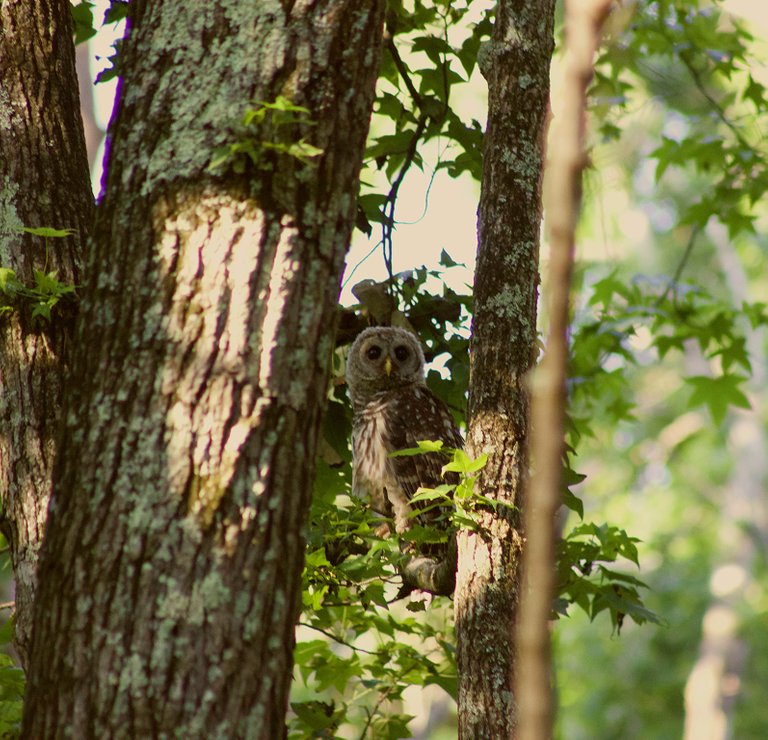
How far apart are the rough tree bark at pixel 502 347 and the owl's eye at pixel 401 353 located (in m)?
2.54

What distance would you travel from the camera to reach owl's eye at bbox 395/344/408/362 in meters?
5.77

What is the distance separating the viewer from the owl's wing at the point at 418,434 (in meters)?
5.06

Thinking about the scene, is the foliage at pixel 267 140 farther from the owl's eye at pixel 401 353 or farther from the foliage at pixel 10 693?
the owl's eye at pixel 401 353

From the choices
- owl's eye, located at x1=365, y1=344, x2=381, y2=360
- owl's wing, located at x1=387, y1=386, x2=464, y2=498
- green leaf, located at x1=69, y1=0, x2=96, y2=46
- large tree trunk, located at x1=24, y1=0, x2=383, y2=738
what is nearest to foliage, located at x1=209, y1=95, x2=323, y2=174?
large tree trunk, located at x1=24, y1=0, x2=383, y2=738

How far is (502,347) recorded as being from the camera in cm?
307

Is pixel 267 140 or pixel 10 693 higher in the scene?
pixel 267 140

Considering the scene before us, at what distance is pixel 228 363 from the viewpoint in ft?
5.73

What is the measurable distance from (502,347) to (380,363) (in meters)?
2.72

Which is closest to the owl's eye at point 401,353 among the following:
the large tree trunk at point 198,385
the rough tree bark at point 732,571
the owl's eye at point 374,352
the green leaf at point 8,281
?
the owl's eye at point 374,352

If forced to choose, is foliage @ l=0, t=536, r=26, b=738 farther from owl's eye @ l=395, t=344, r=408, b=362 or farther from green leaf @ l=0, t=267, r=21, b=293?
owl's eye @ l=395, t=344, r=408, b=362

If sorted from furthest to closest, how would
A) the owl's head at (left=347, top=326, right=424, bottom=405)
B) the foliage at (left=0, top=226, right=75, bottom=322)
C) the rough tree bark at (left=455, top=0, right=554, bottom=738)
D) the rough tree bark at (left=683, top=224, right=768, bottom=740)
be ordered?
the rough tree bark at (left=683, top=224, right=768, bottom=740) < the owl's head at (left=347, top=326, right=424, bottom=405) < the rough tree bark at (left=455, top=0, right=554, bottom=738) < the foliage at (left=0, top=226, right=75, bottom=322)

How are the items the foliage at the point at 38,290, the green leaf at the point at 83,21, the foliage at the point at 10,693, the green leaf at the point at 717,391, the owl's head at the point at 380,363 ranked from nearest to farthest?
the foliage at the point at 10,693 < the foliage at the point at 38,290 < the green leaf at the point at 83,21 < the owl's head at the point at 380,363 < the green leaf at the point at 717,391

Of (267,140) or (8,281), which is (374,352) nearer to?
(8,281)


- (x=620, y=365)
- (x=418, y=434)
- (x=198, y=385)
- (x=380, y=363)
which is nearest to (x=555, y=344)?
(x=198, y=385)
